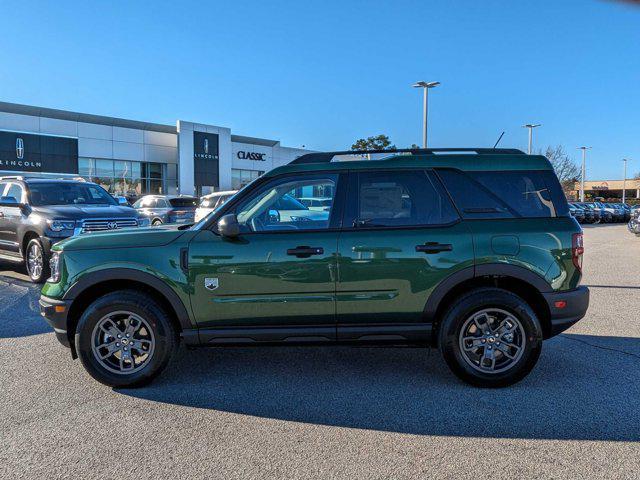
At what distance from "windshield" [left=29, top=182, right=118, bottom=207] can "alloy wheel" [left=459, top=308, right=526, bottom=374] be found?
8.43 meters

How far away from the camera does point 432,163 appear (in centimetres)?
429

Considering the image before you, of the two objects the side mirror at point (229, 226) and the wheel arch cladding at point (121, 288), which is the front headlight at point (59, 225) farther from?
the side mirror at point (229, 226)

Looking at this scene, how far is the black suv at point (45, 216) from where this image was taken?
8.80 metres

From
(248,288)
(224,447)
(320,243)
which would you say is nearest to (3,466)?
(224,447)

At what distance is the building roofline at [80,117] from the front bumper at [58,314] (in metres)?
30.7

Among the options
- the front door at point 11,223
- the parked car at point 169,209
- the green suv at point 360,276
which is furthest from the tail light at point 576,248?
the parked car at point 169,209

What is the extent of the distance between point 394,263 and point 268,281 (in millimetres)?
1031

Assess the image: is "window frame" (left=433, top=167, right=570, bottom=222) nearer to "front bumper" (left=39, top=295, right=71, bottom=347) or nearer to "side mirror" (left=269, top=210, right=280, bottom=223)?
"side mirror" (left=269, top=210, right=280, bottom=223)

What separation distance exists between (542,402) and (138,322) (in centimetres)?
330

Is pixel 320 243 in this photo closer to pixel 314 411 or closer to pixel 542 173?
pixel 314 411

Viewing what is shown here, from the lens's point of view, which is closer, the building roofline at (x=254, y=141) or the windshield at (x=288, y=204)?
the windshield at (x=288, y=204)

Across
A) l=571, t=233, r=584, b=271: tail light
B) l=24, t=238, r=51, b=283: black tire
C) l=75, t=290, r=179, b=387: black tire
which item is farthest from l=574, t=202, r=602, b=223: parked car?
l=75, t=290, r=179, b=387: black tire

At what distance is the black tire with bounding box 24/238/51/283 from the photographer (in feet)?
28.8

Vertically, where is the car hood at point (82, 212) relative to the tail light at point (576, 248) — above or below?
above
